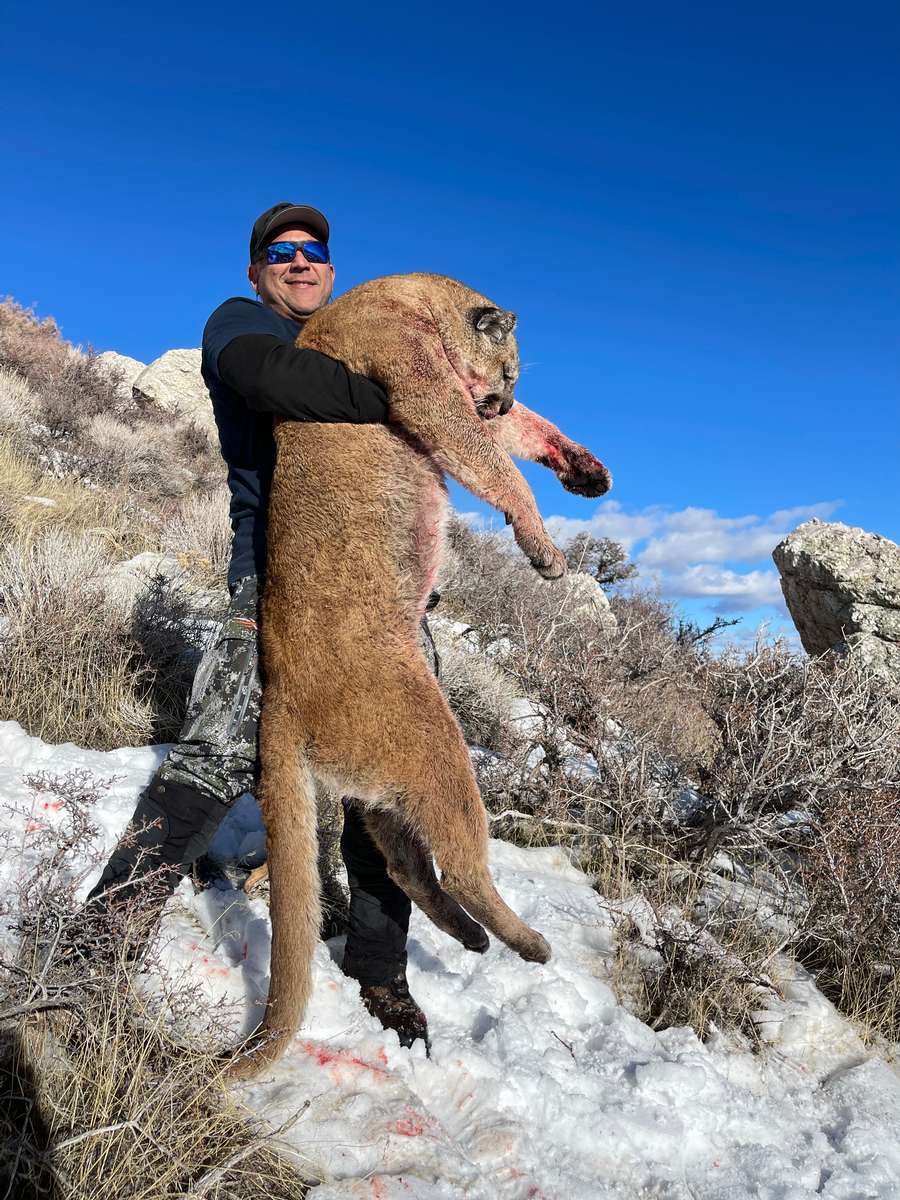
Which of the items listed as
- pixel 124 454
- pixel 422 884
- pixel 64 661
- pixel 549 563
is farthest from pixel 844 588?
pixel 124 454

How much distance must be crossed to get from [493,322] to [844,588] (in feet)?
17.2

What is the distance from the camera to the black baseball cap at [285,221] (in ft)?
9.46

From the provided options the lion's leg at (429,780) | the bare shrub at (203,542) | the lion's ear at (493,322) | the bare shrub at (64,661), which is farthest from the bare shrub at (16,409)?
the lion's leg at (429,780)

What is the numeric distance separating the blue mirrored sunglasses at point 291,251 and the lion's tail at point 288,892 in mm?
1874

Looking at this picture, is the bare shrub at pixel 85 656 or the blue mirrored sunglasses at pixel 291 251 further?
the bare shrub at pixel 85 656

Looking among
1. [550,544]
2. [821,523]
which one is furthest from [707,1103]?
[821,523]

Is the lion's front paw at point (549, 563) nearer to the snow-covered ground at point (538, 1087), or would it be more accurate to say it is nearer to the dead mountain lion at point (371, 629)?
the dead mountain lion at point (371, 629)

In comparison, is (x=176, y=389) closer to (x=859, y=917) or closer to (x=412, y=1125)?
(x=859, y=917)

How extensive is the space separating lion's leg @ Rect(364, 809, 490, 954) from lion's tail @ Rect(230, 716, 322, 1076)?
0.31 metres

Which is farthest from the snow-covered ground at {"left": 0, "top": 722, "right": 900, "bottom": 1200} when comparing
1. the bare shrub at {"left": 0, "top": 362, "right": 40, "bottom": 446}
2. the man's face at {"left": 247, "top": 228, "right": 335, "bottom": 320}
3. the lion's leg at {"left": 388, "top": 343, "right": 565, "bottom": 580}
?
the bare shrub at {"left": 0, "top": 362, "right": 40, "bottom": 446}

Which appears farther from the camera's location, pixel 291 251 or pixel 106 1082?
pixel 291 251

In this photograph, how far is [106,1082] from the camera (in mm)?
1966

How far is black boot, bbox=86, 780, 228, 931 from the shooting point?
2.50 metres

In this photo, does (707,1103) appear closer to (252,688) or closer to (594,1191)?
(594,1191)
